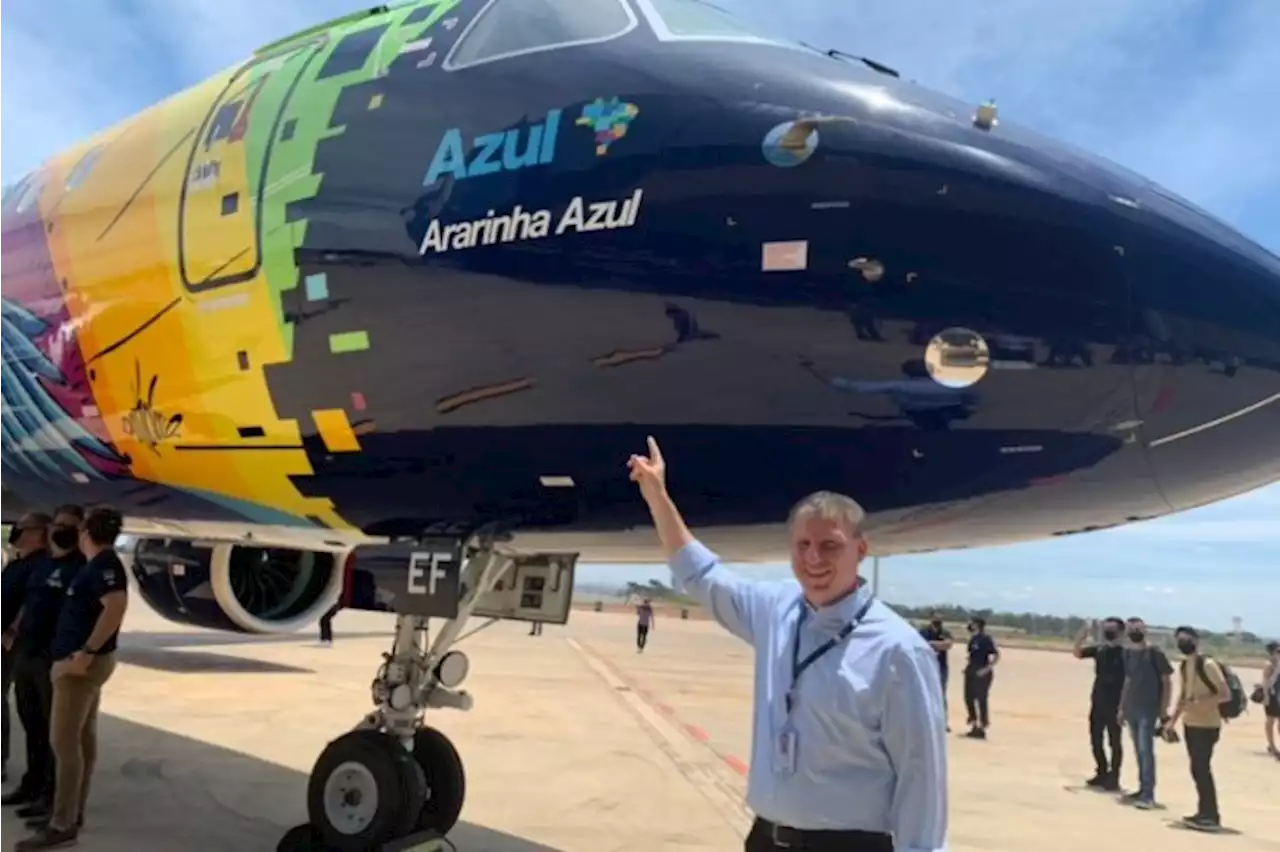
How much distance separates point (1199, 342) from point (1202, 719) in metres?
7.53

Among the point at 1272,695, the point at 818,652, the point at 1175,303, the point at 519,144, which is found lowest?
the point at 818,652

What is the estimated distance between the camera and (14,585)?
7.65 m

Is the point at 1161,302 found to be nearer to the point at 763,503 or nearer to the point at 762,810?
the point at 763,503

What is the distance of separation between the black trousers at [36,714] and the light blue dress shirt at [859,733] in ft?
19.4

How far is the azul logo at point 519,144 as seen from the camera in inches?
170

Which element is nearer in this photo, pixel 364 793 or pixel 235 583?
pixel 364 793

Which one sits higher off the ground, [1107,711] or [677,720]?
[1107,711]

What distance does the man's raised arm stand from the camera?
3133 mm

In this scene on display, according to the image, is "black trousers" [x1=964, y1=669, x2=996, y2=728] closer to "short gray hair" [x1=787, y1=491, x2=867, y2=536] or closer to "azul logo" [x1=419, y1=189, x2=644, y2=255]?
"azul logo" [x1=419, y1=189, x2=644, y2=255]

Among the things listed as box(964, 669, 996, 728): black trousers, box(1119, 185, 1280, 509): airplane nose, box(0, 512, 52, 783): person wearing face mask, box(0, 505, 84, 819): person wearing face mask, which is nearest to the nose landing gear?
box(0, 505, 84, 819): person wearing face mask

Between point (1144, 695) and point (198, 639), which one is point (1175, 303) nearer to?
point (1144, 695)

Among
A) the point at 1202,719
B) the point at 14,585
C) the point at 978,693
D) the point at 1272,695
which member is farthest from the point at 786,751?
the point at 1272,695

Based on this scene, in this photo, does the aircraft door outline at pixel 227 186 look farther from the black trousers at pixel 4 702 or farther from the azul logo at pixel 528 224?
the black trousers at pixel 4 702

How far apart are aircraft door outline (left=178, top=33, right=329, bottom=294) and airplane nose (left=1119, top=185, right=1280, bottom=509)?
3.57m
